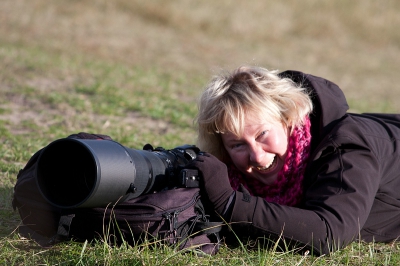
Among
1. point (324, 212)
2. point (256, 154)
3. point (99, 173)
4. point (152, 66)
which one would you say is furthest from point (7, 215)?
point (152, 66)

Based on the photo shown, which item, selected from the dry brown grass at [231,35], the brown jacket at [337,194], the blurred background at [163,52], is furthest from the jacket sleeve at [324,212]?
the dry brown grass at [231,35]

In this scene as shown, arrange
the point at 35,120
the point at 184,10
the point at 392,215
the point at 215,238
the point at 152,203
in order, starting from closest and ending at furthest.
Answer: the point at 152,203 → the point at 215,238 → the point at 392,215 → the point at 35,120 → the point at 184,10

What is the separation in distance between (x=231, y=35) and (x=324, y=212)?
12.3 meters

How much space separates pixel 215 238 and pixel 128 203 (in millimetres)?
488

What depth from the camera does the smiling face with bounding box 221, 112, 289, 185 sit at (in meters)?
3.06

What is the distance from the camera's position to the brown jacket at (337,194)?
9.07ft

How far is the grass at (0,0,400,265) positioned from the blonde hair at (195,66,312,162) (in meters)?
0.36

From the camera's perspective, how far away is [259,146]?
121 inches

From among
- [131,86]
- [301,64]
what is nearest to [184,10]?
[301,64]

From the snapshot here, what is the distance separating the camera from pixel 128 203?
106 inches

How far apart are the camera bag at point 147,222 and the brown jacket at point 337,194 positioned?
16 cm

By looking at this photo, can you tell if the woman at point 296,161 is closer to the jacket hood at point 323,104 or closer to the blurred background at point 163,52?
the jacket hood at point 323,104

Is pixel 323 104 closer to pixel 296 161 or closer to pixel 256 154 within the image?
pixel 296 161

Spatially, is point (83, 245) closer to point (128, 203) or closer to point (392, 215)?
point (128, 203)
